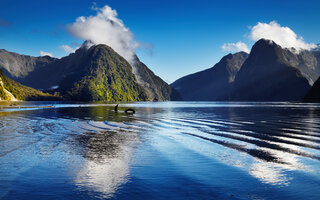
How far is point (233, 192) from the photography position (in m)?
9.87

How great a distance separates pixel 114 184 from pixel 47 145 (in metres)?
11.9

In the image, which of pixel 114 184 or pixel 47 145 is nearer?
pixel 114 184

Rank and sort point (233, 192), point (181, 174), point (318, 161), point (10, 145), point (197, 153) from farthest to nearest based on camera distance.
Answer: point (10, 145)
point (197, 153)
point (318, 161)
point (181, 174)
point (233, 192)

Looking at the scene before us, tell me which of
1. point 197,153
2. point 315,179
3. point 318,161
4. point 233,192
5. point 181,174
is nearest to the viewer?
point 233,192

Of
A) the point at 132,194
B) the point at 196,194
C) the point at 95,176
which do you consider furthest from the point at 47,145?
the point at 196,194

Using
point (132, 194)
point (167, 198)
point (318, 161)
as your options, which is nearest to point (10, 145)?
point (132, 194)

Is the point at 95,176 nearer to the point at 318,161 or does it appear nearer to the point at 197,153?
the point at 197,153

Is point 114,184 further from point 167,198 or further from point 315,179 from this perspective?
point 315,179

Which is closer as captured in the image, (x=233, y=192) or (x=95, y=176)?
(x=233, y=192)

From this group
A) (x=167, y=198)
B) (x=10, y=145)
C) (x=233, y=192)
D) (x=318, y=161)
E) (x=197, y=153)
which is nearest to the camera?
(x=167, y=198)

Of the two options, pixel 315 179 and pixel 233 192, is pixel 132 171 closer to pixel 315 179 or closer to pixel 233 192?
pixel 233 192

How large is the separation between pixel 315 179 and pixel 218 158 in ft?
18.4

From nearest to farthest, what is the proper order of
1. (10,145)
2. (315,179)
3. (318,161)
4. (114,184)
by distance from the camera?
(114,184), (315,179), (318,161), (10,145)

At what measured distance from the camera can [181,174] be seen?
12.4 m
